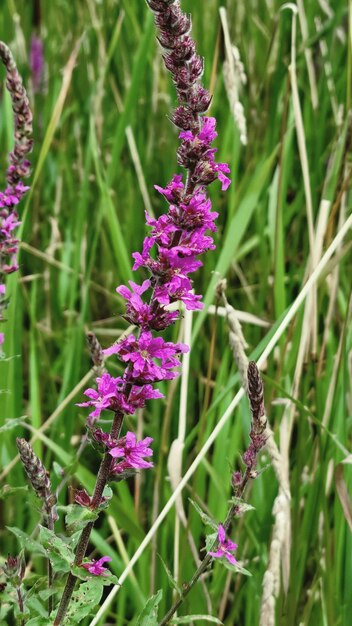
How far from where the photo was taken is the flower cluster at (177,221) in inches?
37.0

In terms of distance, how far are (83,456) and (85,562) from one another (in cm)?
Answer: 115

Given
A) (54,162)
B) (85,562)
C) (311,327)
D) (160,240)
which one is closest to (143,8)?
(54,162)

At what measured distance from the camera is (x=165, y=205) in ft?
8.24

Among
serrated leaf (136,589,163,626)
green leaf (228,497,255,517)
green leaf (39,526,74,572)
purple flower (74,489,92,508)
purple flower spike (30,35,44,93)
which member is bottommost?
serrated leaf (136,589,163,626)

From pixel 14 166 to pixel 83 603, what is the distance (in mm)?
842

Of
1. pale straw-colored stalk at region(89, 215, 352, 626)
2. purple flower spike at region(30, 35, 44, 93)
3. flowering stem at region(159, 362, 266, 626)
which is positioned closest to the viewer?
flowering stem at region(159, 362, 266, 626)

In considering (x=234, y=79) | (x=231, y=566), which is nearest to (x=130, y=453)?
(x=231, y=566)

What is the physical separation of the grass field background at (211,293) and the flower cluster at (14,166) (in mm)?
215

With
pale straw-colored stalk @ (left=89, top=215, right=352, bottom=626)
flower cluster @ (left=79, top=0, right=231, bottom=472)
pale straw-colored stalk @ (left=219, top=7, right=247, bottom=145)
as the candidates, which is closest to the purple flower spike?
Result: pale straw-colored stalk @ (left=219, top=7, right=247, bottom=145)

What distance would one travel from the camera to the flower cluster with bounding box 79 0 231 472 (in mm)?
939

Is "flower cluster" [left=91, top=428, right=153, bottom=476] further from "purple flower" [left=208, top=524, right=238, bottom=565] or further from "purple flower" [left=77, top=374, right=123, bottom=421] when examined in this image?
"purple flower" [left=208, top=524, right=238, bottom=565]

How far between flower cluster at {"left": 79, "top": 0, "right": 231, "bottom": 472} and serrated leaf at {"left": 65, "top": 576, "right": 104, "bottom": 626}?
0.94 feet

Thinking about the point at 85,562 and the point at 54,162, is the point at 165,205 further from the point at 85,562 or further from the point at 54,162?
the point at 85,562

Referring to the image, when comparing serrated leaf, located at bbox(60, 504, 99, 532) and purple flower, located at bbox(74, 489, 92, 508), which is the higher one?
purple flower, located at bbox(74, 489, 92, 508)
